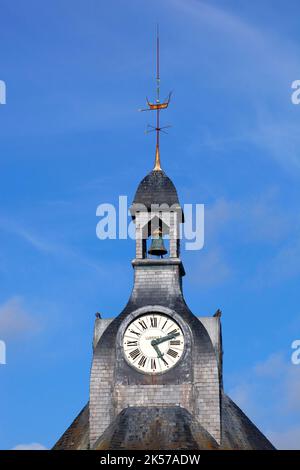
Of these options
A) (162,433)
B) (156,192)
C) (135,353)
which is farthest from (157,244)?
(162,433)

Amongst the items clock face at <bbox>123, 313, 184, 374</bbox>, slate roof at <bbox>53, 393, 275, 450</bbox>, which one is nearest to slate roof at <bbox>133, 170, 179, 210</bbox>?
clock face at <bbox>123, 313, 184, 374</bbox>

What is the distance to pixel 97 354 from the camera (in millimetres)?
96812

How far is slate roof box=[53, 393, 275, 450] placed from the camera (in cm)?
9256

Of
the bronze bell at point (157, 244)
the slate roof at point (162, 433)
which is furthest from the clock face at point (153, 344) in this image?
the bronze bell at point (157, 244)

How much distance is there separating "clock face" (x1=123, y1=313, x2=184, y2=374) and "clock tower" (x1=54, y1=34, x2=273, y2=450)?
0.18 feet

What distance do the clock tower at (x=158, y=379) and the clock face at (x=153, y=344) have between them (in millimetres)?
56

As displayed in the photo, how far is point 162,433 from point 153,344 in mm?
5528

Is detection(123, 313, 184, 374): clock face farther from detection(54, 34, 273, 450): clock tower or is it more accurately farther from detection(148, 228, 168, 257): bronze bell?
detection(148, 228, 168, 257): bronze bell
